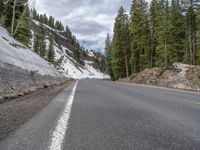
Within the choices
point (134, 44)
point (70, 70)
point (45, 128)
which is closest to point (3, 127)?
point (45, 128)

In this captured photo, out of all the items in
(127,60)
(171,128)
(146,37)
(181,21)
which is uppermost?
(181,21)

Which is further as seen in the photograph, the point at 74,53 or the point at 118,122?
the point at 74,53

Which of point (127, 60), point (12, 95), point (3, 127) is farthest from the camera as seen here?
point (127, 60)

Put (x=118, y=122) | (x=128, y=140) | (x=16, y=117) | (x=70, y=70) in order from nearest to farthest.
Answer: (x=128, y=140), (x=118, y=122), (x=16, y=117), (x=70, y=70)

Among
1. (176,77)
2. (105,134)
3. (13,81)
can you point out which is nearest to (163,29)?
(176,77)

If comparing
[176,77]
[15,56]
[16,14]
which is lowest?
[176,77]

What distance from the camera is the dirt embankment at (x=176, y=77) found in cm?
2093

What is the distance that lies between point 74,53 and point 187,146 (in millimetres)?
180725

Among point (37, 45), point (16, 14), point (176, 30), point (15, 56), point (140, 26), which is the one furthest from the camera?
point (37, 45)

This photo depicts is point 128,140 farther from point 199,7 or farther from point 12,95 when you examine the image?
point 199,7

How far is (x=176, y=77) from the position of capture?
82.7 ft

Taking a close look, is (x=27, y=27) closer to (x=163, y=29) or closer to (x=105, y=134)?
(x=163, y=29)

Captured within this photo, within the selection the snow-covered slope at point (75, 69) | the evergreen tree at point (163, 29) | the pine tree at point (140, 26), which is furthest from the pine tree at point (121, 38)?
the snow-covered slope at point (75, 69)

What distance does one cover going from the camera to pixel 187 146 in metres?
3.35
